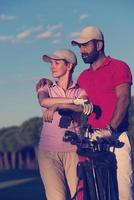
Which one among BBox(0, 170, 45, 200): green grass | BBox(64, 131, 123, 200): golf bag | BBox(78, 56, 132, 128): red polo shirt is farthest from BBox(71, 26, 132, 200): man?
BBox(0, 170, 45, 200): green grass

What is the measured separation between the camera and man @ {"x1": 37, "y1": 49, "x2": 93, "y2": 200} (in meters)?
5.04

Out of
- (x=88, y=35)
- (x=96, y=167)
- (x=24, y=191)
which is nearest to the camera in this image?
(x=96, y=167)

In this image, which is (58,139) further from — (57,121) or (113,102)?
(113,102)

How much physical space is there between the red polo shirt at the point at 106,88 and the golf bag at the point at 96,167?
0.56m

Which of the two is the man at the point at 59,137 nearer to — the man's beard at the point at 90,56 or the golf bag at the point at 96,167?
the man's beard at the point at 90,56

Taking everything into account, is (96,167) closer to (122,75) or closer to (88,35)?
(122,75)

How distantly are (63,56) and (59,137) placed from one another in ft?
2.49

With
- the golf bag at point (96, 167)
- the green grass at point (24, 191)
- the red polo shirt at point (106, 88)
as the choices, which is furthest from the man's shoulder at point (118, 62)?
the green grass at point (24, 191)

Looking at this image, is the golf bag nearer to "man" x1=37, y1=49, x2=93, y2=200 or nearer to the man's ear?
"man" x1=37, y1=49, x2=93, y2=200

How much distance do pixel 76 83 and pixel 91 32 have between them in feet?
1.80

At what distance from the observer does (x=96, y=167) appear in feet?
15.4

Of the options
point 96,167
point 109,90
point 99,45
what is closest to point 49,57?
point 99,45

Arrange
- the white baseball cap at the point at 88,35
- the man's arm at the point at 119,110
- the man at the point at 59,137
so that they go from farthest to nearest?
the white baseball cap at the point at 88,35, the man at the point at 59,137, the man's arm at the point at 119,110

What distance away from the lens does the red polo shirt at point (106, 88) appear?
5238 millimetres
